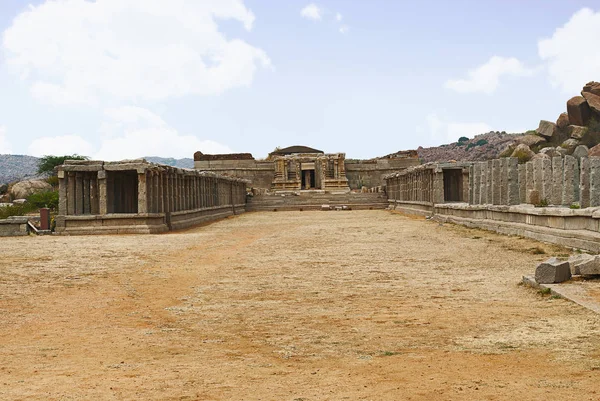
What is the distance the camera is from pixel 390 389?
4902 millimetres

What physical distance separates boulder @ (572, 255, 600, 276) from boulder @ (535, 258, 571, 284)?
14.2 inches

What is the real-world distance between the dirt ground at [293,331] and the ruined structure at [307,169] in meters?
48.0

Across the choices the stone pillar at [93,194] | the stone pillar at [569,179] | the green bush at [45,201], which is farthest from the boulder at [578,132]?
the stone pillar at [93,194]

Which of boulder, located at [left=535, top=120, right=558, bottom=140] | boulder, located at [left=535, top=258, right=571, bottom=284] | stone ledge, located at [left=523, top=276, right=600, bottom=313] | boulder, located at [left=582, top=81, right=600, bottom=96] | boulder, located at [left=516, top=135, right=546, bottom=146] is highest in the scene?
boulder, located at [left=582, top=81, right=600, bottom=96]

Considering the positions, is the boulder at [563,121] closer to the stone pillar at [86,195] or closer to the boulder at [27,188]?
the boulder at [27,188]

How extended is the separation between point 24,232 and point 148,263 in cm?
1147

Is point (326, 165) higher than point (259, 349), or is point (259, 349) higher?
point (326, 165)

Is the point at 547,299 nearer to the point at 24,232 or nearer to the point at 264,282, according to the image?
the point at 264,282

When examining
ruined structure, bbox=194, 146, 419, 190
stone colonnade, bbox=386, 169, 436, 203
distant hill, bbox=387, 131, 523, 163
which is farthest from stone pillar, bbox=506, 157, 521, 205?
distant hill, bbox=387, 131, 523, 163

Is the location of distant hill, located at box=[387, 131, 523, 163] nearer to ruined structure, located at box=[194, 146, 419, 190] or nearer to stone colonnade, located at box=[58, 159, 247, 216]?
ruined structure, located at box=[194, 146, 419, 190]

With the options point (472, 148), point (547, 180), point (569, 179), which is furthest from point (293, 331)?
point (472, 148)

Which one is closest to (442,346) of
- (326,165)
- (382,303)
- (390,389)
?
(390,389)

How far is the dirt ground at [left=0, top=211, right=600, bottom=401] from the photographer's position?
5035 mm

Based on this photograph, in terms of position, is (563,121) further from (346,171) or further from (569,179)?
(569,179)
